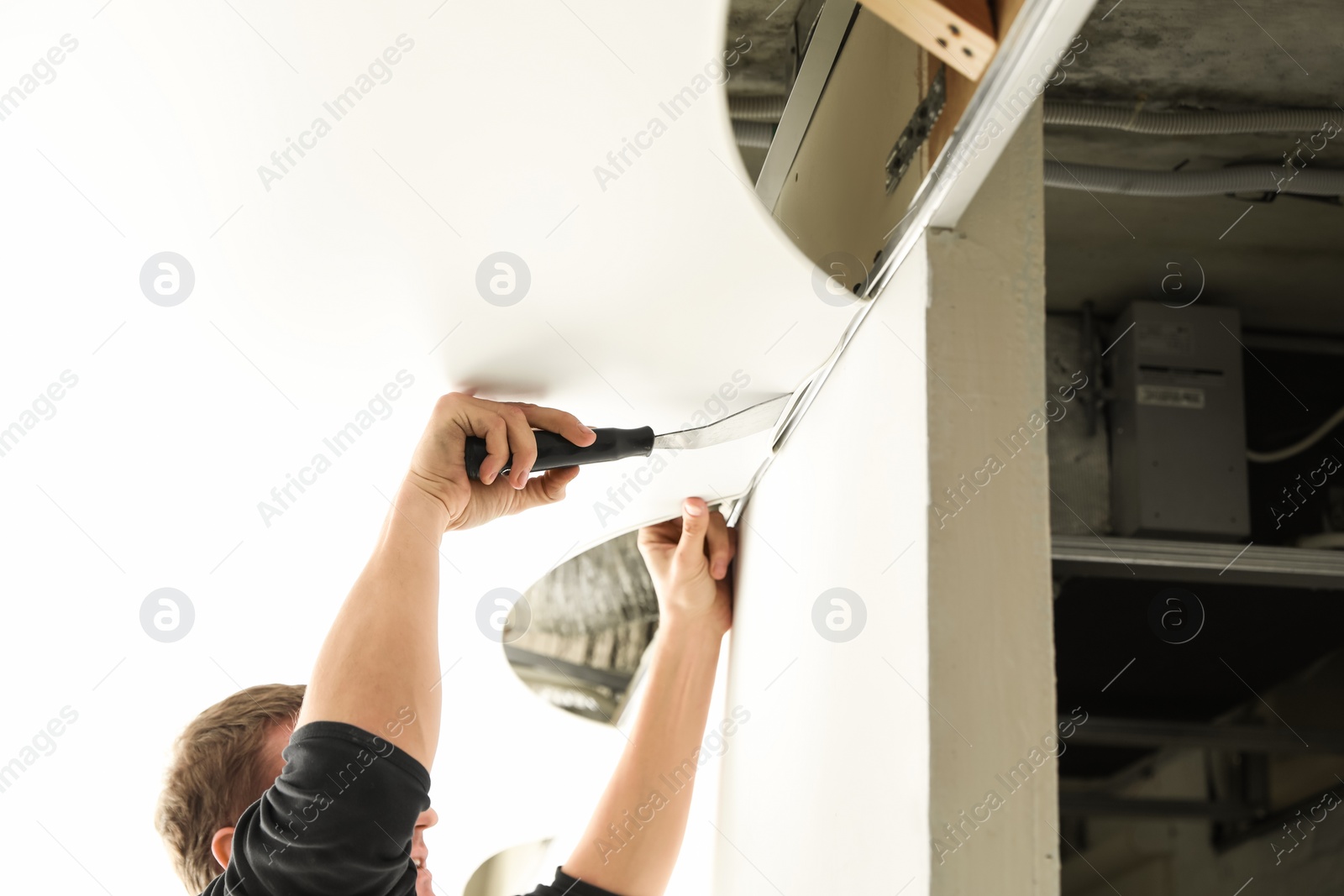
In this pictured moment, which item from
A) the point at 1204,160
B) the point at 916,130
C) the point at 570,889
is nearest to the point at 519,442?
the point at 916,130

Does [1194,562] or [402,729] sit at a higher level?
[1194,562]

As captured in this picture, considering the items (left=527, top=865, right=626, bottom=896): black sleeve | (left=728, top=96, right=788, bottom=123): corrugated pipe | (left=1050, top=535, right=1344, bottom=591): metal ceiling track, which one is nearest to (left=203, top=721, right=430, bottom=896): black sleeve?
(left=527, top=865, right=626, bottom=896): black sleeve

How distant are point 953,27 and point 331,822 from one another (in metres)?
0.91

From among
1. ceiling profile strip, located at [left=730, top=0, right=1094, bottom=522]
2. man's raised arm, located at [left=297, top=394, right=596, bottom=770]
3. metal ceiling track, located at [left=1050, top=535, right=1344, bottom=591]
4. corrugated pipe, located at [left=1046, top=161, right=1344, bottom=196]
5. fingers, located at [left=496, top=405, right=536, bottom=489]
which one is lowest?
man's raised arm, located at [left=297, top=394, right=596, bottom=770]

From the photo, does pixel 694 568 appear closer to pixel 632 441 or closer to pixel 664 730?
pixel 664 730

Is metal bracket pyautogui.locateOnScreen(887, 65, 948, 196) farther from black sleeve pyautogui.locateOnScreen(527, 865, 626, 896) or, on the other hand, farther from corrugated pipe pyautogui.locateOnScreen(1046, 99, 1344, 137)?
black sleeve pyautogui.locateOnScreen(527, 865, 626, 896)

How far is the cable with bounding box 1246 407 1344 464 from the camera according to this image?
2.20 m

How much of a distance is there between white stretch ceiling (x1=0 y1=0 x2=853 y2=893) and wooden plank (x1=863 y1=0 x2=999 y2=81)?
142 mm

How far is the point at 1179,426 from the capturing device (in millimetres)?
2084

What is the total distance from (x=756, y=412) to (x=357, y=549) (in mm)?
688

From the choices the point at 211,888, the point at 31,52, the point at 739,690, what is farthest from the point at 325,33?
the point at 739,690

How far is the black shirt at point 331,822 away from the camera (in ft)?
3.02

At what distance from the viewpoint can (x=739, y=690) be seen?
1383 millimetres

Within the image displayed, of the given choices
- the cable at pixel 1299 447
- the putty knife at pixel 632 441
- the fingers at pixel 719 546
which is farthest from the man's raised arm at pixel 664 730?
the cable at pixel 1299 447
